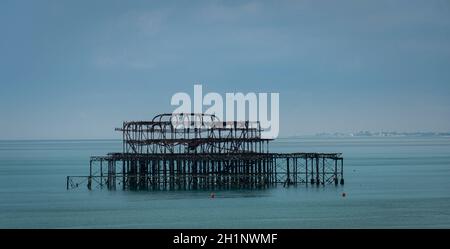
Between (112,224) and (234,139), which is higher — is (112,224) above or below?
below

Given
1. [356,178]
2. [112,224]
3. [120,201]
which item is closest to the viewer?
[112,224]

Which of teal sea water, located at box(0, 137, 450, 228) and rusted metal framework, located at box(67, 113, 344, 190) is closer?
teal sea water, located at box(0, 137, 450, 228)

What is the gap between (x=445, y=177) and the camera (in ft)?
312

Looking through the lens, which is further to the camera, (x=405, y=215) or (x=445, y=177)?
(x=445, y=177)

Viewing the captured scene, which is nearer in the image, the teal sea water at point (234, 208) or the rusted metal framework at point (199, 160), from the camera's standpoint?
the teal sea water at point (234, 208)
